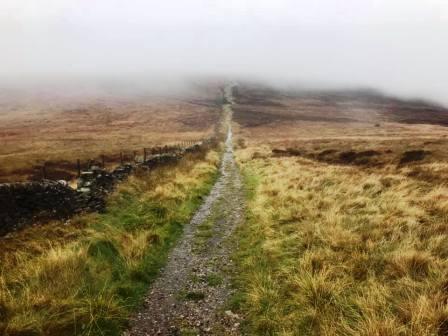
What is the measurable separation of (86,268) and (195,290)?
251 centimetres

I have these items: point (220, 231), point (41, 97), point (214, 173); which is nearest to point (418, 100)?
point (41, 97)

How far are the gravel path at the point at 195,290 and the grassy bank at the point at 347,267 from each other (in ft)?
1.46

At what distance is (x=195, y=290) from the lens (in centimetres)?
884

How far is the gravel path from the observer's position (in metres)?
7.39

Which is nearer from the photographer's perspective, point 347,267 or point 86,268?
point 347,267

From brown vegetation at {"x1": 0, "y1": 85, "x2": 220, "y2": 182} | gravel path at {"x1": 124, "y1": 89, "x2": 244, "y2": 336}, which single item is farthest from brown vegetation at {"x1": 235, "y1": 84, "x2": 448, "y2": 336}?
brown vegetation at {"x1": 0, "y1": 85, "x2": 220, "y2": 182}

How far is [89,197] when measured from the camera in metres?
15.7

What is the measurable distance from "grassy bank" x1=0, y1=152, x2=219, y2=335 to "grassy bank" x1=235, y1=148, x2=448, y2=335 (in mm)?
2295

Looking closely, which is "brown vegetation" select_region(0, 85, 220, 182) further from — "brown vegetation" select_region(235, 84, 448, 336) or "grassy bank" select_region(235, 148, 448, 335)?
"grassy bank" select_region(235, 148, 448, 335)

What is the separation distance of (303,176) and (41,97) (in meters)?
132

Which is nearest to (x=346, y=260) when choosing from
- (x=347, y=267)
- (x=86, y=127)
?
(x=347, y=267)

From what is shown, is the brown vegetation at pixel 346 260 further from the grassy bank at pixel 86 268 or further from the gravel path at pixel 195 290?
the grassy bank at pixel 86 268

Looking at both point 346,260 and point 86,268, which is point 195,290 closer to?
point 86,268

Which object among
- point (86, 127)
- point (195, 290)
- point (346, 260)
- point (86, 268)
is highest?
point (346, 260)
